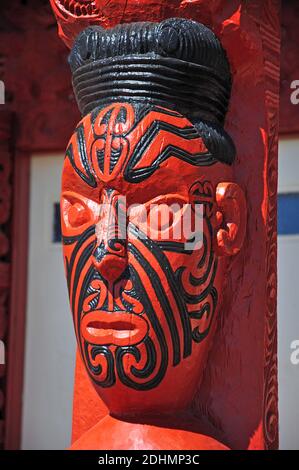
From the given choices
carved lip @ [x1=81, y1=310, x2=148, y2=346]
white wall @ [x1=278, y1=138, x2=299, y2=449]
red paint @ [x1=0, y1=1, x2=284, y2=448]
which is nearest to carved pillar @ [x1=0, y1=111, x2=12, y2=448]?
white wall @ [x1=278, y1=138, x2=299, y2=449]

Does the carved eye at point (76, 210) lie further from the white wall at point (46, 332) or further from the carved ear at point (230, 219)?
the white wall at point (46, 332)

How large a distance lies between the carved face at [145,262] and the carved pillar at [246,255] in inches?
2.9

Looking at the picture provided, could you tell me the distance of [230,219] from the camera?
2621 mm

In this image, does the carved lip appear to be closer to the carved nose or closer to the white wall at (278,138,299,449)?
the carved nose

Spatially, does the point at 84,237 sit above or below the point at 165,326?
above

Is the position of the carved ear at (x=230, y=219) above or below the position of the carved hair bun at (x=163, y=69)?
below

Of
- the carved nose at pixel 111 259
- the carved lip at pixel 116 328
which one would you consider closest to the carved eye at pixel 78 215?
the carved nose at pixel 111 259

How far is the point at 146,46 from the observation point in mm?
2574

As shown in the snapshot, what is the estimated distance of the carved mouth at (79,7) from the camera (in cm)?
273

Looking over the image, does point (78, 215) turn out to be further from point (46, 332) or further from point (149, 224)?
point (46, 332)

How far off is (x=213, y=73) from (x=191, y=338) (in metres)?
0.76
